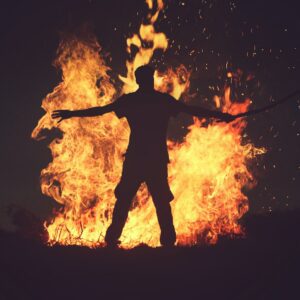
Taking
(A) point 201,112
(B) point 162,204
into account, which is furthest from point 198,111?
(B) point 162,204

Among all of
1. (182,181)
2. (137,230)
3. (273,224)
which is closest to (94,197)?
(137,230)

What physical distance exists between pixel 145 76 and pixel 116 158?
3.27 metres

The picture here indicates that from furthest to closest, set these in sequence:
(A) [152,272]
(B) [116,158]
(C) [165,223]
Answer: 1. (B) [116,158]
2. (C) [165,223]
3. (A) [152,272]

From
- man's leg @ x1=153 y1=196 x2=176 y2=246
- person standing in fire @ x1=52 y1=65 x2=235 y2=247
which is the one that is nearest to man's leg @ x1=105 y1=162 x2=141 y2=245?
person standing in fire @ x1=52 y1=65 x2=235 y2=247

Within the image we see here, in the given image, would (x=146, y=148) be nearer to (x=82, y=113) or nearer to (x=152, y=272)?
(x=82, y=113)

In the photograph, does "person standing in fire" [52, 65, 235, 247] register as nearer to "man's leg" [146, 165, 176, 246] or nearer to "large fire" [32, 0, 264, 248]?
"man's leg" [146, 165, 176, 246]

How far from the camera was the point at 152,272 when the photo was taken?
6.32 metres

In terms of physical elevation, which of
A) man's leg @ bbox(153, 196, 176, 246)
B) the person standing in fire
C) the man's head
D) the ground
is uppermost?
the man's head

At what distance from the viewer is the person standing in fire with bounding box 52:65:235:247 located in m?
8.13

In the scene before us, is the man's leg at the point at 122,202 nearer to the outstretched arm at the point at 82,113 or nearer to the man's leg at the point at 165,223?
the man's leg at the point at 165,223

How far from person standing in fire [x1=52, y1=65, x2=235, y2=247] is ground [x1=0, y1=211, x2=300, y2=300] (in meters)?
0.75

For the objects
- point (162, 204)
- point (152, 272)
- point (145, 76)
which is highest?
point (145, 76)

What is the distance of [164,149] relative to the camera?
834 centimetres

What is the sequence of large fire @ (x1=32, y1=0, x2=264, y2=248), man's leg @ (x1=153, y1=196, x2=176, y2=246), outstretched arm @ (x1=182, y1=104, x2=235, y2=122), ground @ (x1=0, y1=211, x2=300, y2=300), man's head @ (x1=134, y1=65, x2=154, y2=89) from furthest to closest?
large fire @ (x1=32, y1=0, x2=264, y2=248), outstretched arm @ (x1=182, y1=104, x2=235, y2=122), man's head @ (x1=134, y1=65, x2=154, y2=89), man's leg @ (x1=153, y1=196, x2=176, y2=246), ground @ (x1=0, y1=211, x2=300, y2=300)
